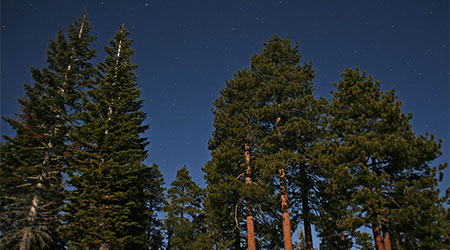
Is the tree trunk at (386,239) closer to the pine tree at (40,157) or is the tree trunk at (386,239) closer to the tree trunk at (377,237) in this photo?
the tree trunk at (377,237)

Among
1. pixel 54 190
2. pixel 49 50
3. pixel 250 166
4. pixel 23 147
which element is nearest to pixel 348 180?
pixel 250 166

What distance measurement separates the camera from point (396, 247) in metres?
11.2

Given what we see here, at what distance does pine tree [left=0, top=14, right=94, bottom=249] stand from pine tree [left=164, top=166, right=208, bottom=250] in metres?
10.8

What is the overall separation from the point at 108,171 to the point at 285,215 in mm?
10300

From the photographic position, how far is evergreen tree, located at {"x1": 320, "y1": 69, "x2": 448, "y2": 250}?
10.2 metres

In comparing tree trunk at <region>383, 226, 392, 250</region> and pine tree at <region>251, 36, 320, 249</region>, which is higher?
pine tree at <region>251, 36, 320, 249</region>

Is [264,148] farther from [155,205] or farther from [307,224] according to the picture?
[155,205]

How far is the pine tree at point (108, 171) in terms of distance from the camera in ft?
44.2

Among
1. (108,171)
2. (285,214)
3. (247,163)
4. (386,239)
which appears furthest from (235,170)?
(386,239)

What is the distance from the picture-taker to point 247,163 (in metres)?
16.7

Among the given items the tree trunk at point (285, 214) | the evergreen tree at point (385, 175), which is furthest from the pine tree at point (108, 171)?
the evergreen tree at point (385, 175)

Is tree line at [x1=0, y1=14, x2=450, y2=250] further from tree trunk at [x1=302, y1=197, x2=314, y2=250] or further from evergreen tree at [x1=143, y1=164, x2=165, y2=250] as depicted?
evergreen tree at [x1=143, y1=164, x2=165, y2=250]

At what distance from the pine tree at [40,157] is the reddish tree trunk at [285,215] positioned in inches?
474

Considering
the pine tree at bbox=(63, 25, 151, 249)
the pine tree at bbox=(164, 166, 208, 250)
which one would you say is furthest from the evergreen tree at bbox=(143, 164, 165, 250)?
the pine tree at bbox=(63, 25, 151, 249)
